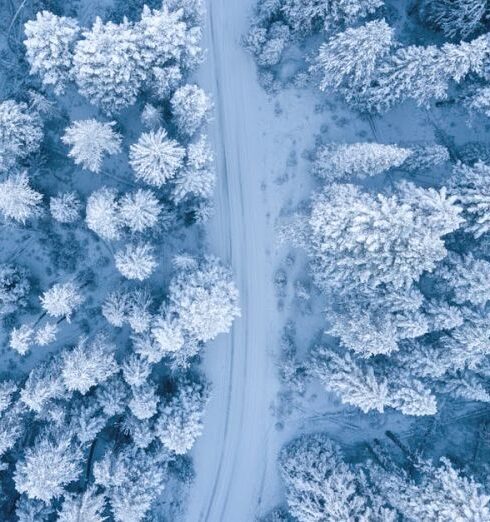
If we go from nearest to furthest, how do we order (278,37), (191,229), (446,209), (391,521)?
(446,209) < (391,521) < (278,37) < (191,229)

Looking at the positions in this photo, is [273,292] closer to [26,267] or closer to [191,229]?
[191,229]

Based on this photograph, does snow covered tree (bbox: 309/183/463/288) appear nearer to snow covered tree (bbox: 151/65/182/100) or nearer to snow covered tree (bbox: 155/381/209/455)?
snow covered tree (bbox: 151/65/182/100)

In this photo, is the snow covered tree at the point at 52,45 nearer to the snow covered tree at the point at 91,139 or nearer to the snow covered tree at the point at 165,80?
the snow covered tree at the point at 91,139

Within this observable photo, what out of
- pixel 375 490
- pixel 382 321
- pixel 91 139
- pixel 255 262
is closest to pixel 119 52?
pixel 91 139

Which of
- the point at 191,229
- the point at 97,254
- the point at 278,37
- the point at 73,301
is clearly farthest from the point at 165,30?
the point at 73,301

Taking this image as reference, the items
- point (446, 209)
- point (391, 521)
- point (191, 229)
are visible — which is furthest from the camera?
point (191, 229)

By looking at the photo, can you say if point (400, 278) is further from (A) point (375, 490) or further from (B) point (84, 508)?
(B) point (84, 508)
